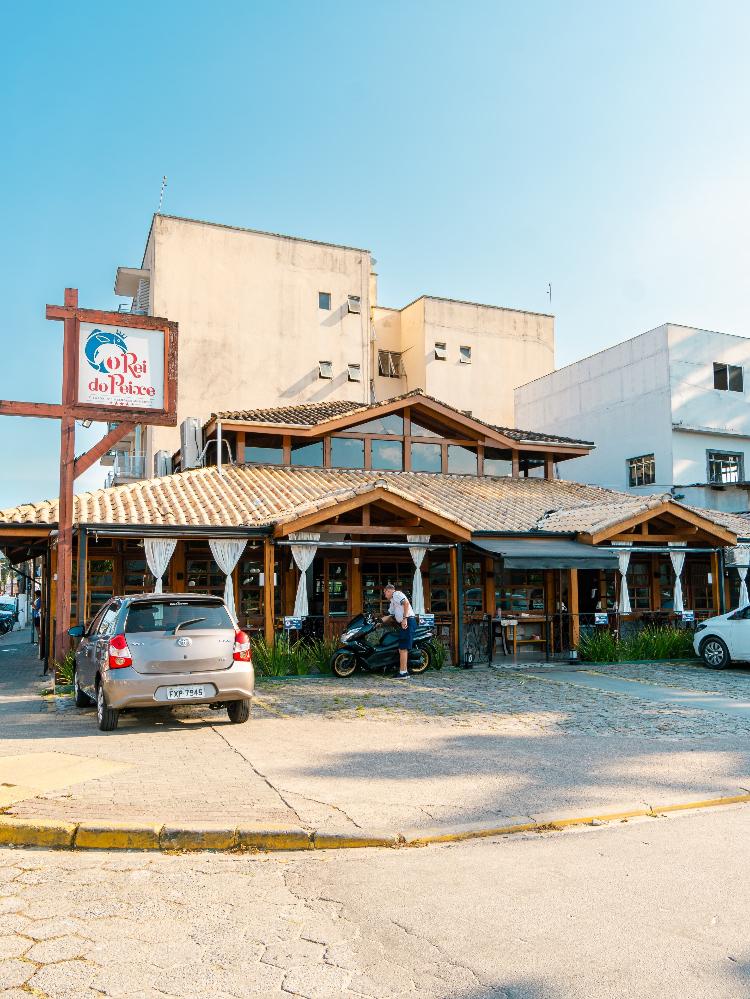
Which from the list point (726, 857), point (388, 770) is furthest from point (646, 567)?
point (726, 857)

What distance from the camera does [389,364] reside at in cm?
4262

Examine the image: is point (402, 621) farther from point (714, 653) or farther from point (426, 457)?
point (426, 457)

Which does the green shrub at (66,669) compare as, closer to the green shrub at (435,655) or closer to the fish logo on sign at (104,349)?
the fish logo on sign at (104,349)

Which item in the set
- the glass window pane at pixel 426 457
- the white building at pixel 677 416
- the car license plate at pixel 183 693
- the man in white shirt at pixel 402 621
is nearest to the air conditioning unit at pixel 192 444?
the glass window pane at pixel 426 457

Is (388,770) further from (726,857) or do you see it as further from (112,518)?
(112,518)

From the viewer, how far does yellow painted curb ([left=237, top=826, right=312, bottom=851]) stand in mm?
5734

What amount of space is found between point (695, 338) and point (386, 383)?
54.2 ft

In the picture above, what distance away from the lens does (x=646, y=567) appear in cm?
2242

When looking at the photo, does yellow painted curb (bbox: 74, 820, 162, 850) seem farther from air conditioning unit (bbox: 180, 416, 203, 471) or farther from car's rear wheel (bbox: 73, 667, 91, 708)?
air conditioning unit (bbox: 180, 416, 203, 471)

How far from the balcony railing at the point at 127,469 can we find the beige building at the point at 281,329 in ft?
0.20

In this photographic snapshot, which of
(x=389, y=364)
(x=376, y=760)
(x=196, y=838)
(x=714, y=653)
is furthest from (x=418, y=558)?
(x=389, y=364)

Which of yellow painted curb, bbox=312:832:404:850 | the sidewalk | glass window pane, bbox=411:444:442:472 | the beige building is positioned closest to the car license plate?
the sidewalk

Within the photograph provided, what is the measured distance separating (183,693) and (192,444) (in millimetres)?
14222

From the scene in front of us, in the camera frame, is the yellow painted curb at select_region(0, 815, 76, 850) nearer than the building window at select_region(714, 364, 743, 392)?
Yes
